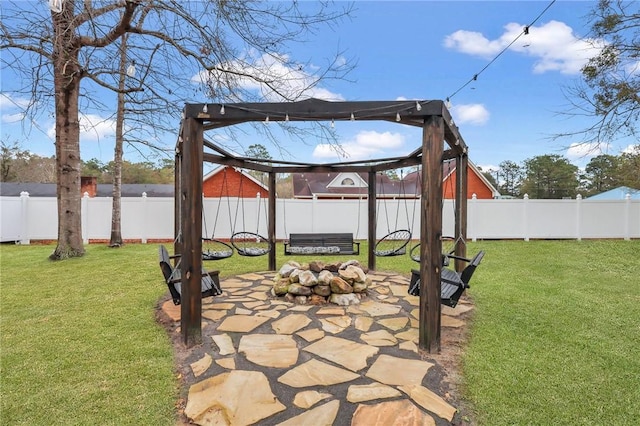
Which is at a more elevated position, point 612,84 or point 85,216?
point 612,84

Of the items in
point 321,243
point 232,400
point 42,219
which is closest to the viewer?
point 232,400

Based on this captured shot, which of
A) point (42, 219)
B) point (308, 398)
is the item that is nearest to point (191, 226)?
point (308, 398)

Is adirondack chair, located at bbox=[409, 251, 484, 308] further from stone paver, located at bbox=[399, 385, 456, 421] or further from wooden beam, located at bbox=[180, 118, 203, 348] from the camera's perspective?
wooden beam, located at bbox=[180, 118, 203, 348]

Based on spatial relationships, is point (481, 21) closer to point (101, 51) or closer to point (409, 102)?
point (409, 102)

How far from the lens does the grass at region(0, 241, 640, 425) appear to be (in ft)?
6.26

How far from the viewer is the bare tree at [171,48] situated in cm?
449

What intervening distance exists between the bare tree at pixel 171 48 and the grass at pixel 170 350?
2928 millimetres

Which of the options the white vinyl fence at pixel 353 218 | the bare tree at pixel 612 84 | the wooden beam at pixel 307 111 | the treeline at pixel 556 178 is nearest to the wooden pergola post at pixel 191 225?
the wooden beam at pixel 307 111

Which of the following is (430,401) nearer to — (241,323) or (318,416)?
(318,416)

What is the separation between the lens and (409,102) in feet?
8.66

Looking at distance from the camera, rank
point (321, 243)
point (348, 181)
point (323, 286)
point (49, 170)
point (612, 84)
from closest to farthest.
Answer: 1. point (323, 286)
2. point (321, 243)
3. point (612, 84)
4. point (348, 181)
5. point (49, 170)

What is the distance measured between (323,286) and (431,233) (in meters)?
1.62

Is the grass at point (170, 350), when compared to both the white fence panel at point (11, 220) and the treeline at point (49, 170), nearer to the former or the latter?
the white fence panel at point (11, 220)

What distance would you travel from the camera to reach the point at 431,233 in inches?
104
